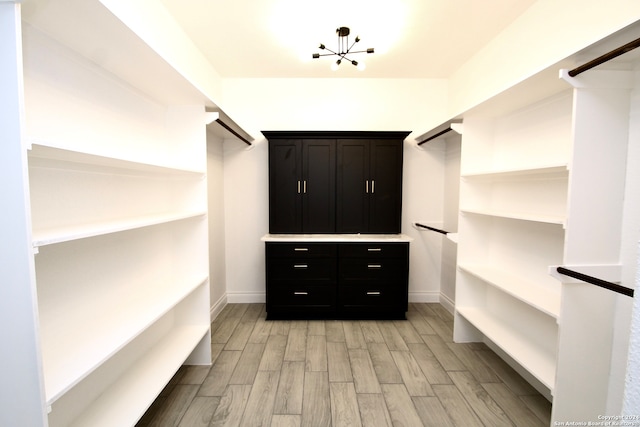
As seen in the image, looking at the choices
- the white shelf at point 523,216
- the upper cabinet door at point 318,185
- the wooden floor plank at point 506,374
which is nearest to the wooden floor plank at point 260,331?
the upper cabinet door at point 318,185

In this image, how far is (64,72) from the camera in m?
1.36

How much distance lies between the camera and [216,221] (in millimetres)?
3268

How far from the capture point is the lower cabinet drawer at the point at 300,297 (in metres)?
3.02

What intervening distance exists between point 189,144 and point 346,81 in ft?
7.13

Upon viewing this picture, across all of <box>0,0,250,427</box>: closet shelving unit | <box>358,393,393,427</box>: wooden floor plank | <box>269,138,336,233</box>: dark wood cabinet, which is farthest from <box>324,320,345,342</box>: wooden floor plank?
<box>0,0,250,427</box>: closet shelving unit

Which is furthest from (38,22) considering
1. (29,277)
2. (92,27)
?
(29,277)

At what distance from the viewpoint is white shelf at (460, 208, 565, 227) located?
1566 millimetres

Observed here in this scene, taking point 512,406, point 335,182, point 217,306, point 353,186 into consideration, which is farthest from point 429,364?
point 217,306

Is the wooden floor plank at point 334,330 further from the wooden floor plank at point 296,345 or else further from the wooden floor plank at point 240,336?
the wooden floor plank at point 240,336

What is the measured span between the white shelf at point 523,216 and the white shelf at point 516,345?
884mm

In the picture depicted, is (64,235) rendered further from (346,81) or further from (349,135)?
(346,81)

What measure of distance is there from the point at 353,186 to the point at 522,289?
1.81m

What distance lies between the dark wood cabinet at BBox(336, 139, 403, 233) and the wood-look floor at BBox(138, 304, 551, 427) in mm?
1137

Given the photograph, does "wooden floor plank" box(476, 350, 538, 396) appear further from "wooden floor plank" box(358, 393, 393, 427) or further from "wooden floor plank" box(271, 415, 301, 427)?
"wooden floor plank" box(271, 415, 301, 427)
